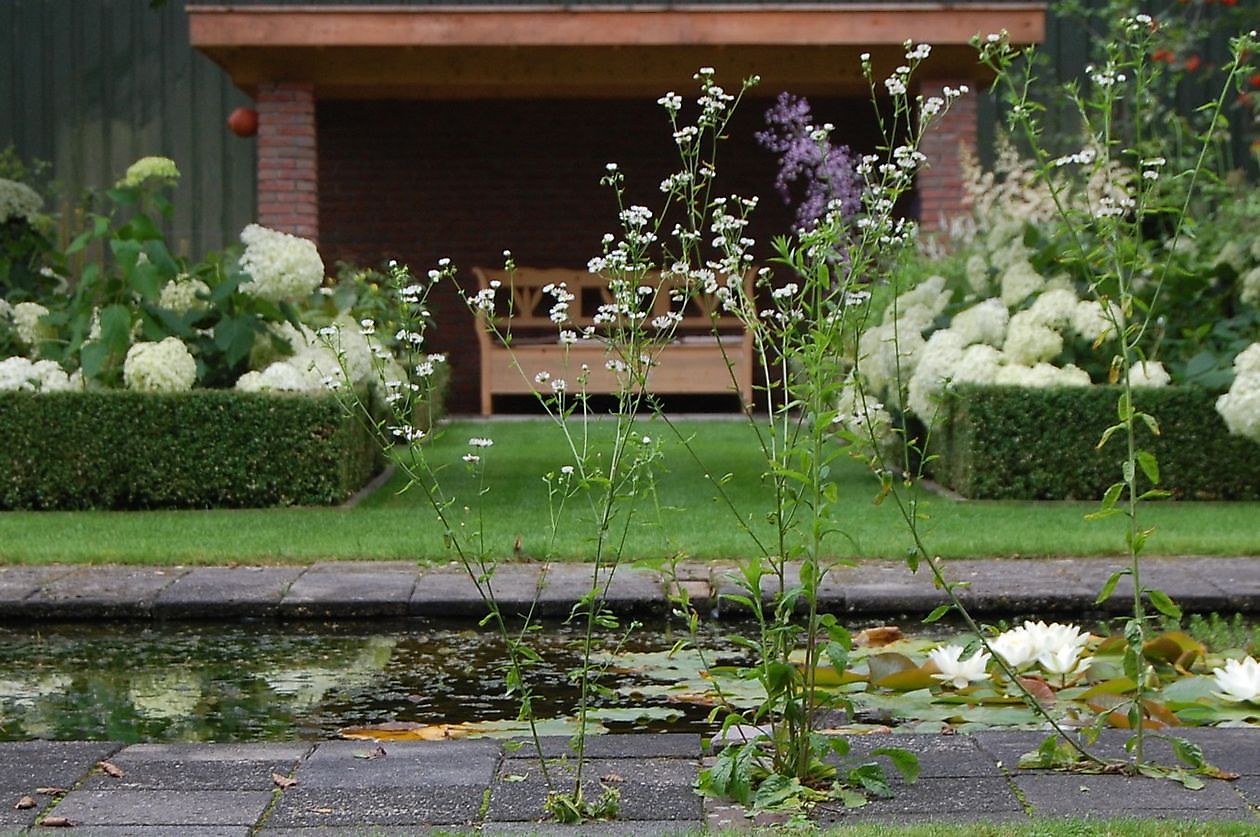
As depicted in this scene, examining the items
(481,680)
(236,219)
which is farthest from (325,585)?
(236,219)

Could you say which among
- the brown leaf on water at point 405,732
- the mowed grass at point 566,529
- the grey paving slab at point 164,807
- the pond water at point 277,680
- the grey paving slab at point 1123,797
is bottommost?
the pond water at point 277,680

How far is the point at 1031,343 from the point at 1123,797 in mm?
5261

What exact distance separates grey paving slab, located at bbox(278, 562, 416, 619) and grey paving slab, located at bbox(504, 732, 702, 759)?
1.91m

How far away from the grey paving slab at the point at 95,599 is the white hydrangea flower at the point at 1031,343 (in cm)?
420

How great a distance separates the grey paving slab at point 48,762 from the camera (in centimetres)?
289

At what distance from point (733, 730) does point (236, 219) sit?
11.0 m

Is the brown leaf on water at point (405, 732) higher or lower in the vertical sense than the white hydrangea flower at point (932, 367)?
lower

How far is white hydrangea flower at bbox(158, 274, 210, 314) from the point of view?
25.7 ft

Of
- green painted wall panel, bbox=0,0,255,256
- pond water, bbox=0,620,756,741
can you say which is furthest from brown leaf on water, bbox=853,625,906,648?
green painted wall panel, bbox=0,0,255,256

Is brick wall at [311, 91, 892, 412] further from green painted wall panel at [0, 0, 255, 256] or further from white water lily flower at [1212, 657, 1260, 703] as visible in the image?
white water lily flower at [1212, 657, 1260, 703]

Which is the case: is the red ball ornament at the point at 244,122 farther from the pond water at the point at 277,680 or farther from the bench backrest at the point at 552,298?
the pond water at the point at 277,680

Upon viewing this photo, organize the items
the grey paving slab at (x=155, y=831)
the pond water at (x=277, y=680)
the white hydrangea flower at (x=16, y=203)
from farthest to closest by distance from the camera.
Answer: the white hydrangea flower at (x=16, y=203)
the pond water at (x=277, y=680)
the grey paving slab at (x=155, y=831)

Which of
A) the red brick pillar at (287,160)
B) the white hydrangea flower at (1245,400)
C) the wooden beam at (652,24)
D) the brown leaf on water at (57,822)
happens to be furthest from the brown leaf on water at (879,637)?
the red brick pillar at (287,160)

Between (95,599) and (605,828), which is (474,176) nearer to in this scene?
(95,599)
